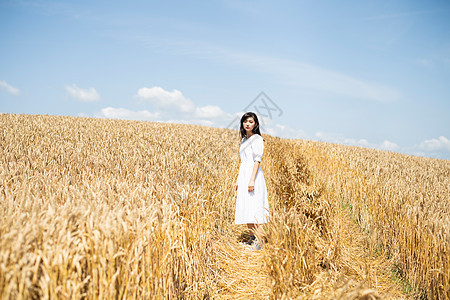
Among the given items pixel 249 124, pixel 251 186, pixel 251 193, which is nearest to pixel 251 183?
pixel 251 186

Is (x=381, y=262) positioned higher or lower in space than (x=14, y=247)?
lower

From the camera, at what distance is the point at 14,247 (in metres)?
1.60

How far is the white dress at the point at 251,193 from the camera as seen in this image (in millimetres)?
4387

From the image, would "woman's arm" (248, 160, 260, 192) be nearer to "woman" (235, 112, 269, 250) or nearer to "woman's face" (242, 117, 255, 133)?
"woman" (235, 112, 269, 250)

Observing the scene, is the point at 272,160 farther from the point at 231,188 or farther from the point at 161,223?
the point at 161,223

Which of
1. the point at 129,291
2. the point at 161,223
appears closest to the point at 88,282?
the point at 129,291

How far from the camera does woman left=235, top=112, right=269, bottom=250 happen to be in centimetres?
438

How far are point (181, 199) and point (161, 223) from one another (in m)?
0.56

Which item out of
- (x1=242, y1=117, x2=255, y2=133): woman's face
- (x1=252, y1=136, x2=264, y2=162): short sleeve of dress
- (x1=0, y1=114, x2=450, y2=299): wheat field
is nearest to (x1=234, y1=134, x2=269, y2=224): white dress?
(x1=252, y1=136, x2=264, y2=162): short sleeve of dress

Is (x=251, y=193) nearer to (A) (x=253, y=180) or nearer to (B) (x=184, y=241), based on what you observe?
(A) (x=253, y=180)

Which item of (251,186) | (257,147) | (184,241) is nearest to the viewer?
(184,241)

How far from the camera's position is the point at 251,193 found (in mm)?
4426

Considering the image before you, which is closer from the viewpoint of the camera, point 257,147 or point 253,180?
point 253,180

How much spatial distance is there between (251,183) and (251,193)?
0.26 metres
